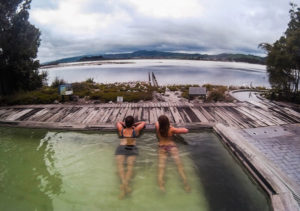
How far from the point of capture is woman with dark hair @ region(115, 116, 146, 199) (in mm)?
3754

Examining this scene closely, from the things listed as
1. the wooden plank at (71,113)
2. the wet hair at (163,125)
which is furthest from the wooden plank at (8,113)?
the wet hair at (163,125)

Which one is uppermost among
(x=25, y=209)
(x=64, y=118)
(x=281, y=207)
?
(x=64, y=118)

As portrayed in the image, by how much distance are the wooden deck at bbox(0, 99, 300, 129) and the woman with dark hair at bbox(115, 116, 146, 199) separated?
45.9 inches

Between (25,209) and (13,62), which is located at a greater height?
(13,62)

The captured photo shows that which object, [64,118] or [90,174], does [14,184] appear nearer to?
[90,174]

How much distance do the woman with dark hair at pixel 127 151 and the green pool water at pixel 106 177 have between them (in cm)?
12

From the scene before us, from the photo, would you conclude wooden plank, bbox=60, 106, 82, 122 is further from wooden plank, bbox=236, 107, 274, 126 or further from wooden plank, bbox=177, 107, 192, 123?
Result: wooden plank, bbox=236, 107, 274, 126

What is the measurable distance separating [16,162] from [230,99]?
9.11m

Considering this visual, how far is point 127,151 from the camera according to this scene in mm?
4699

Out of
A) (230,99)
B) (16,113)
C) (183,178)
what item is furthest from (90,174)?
(230,99)

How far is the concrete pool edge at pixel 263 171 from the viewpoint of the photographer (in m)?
2.73

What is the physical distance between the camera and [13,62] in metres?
10.1

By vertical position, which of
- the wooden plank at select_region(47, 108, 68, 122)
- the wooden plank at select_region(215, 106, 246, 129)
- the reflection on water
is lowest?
the reflection on water

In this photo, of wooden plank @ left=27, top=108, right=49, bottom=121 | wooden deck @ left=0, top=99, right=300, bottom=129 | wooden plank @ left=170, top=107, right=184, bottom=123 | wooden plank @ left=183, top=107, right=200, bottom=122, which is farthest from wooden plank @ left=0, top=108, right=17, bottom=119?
wooden plank @ left=183, top=107, right=200, bottom=122
